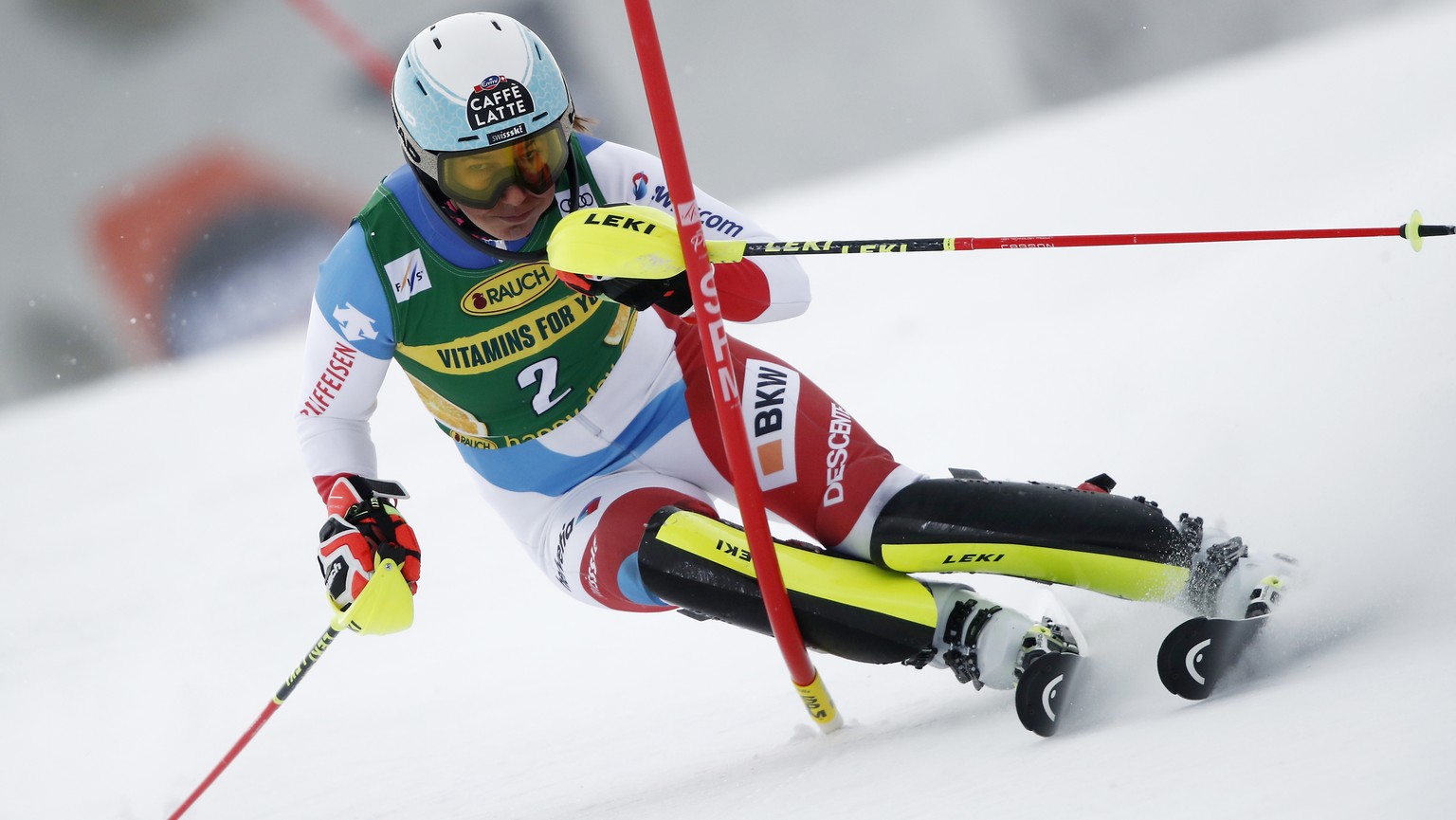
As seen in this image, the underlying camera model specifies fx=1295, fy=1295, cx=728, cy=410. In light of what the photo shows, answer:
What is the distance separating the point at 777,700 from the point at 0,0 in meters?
6.26

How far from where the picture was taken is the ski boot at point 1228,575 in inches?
90.9

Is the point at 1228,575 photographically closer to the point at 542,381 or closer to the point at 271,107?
the point at 542,381

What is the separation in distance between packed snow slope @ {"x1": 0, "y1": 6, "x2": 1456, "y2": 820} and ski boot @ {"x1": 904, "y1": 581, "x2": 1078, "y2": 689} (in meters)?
0.09

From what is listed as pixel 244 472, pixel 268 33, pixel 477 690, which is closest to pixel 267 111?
pixel 268 33

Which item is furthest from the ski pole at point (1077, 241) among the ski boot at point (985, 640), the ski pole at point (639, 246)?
the ski boot at point (985, 640)

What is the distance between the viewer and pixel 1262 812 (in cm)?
143

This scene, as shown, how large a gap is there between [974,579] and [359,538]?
2.14m

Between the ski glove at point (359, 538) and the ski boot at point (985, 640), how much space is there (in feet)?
3.43

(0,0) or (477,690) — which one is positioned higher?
(0,0)

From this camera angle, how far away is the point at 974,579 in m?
4.07

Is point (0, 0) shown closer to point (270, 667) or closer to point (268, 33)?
point (268, 33)

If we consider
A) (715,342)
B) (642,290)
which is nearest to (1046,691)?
(715,342)

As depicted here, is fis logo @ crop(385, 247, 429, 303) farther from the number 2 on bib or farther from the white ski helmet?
the number 2 on bib

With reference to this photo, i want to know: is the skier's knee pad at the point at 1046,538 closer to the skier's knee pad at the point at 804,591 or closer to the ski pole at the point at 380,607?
the skier's knee pad at the point at 804,591
